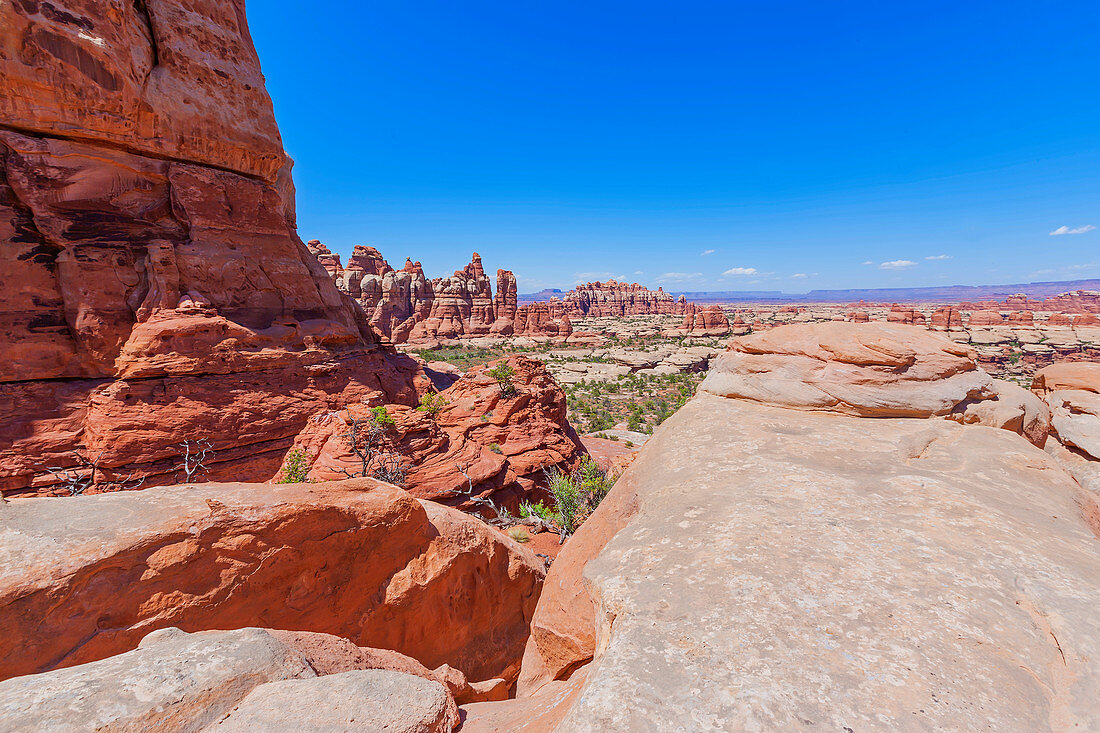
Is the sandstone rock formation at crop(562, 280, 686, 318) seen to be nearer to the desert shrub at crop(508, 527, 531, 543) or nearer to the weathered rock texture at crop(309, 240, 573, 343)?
the weathered rock texture at crop(309, 240, 573, 343)

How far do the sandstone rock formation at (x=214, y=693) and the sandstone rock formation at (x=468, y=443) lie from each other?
1054cm

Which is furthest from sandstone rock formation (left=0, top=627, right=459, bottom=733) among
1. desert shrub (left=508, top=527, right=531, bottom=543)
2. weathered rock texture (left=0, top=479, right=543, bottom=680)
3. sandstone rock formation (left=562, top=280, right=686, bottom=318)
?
sandstone rock formation (left=562, top=280, right=686, bottom=318)

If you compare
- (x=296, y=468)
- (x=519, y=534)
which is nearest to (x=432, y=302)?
(x=296, y=468)

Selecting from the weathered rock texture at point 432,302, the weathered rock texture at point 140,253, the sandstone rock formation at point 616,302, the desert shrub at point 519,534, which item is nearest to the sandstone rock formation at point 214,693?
the desert shrub at point 519,534

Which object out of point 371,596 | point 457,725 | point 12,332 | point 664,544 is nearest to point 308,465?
point 371,596

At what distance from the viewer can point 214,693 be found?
2.37 metres

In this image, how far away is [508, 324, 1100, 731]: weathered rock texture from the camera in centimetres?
212

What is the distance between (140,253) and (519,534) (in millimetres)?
17245

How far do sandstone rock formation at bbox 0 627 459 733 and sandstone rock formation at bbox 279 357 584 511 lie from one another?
34.6ft

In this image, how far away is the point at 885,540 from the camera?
322 cm

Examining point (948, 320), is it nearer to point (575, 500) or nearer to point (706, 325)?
point (706, 325)

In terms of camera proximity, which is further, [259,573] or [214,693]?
[259,573]

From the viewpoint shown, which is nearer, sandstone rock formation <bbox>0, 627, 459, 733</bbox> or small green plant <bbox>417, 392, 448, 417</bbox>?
sandstone rock formation <bbox>0, 627, 459, 733</bbox>

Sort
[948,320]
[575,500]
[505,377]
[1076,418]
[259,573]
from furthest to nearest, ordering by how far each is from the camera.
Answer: [948,320] → [505,377] → [575,500] → [1076,418] → [259,573]
